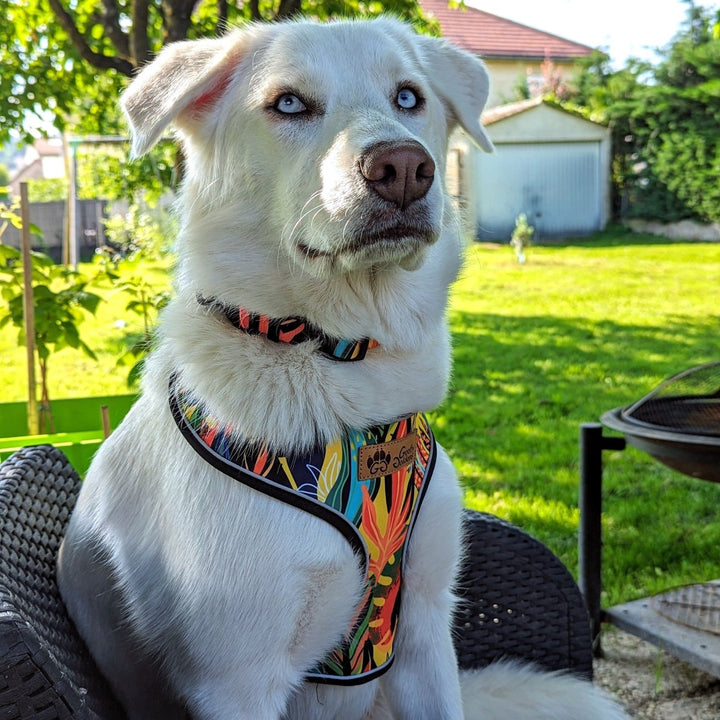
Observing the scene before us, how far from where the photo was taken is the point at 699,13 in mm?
15961

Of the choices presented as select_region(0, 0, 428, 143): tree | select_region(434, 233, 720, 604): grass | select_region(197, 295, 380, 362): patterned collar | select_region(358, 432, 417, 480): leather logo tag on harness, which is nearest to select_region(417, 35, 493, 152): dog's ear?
select_region(434, 233, 720, 604): grass

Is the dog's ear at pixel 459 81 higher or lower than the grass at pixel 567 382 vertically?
higher

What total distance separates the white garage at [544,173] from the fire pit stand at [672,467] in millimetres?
12807

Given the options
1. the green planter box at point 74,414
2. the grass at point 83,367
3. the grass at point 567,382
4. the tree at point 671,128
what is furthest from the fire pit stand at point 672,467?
the tree at point 671,128

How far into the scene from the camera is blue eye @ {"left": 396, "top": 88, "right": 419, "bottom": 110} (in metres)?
1.62

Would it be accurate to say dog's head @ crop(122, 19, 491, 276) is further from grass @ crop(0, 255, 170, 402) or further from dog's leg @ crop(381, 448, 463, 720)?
grass @ crop(0, 255, 170, 402)

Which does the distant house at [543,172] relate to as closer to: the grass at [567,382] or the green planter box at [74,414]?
the grass at [567,382]

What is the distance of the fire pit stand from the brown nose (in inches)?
57.1

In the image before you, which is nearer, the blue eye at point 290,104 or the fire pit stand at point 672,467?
the blue eye at point 290,104

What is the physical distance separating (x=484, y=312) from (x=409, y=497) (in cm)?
744

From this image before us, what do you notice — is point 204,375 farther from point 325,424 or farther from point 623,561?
point 623,561

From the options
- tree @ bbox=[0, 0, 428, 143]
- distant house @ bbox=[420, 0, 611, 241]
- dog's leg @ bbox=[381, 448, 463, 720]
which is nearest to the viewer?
dog's leg @ bbox=[381, 448, 463, 720]

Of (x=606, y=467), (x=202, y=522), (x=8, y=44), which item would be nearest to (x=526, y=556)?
(x=202, y=522)

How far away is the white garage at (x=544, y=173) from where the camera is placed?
15.7 metres
